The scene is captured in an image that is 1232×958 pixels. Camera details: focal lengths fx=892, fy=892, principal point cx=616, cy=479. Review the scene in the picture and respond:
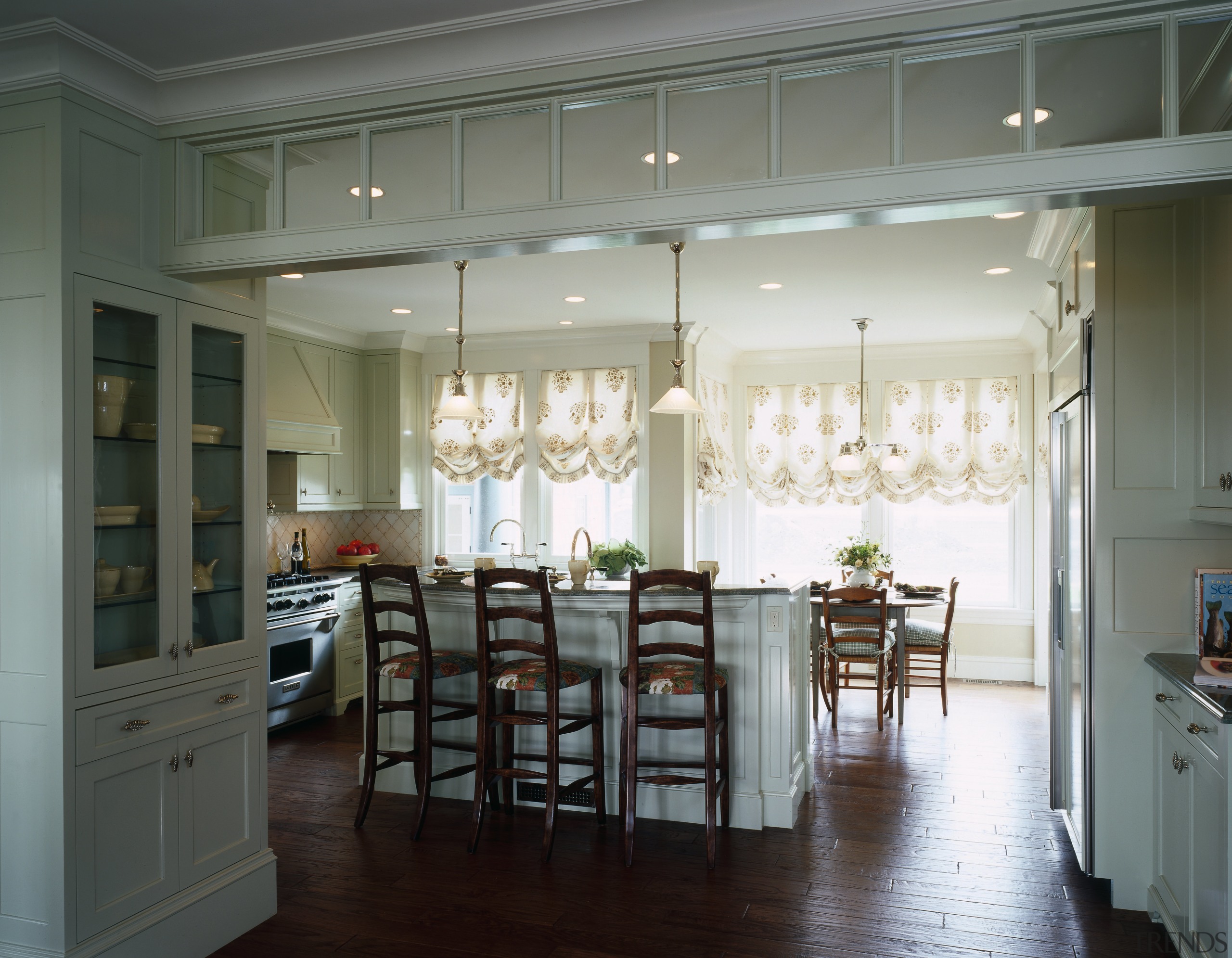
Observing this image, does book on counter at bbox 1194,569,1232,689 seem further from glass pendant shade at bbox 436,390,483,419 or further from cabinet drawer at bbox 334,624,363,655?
cabinet drawer at bbox 334,624,363,655

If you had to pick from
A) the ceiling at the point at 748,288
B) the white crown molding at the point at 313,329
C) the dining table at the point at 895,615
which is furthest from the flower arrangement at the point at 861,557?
the white crown molding at the point at 313,329

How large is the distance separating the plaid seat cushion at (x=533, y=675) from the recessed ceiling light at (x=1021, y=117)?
269 cm

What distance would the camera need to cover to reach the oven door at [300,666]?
5.68m

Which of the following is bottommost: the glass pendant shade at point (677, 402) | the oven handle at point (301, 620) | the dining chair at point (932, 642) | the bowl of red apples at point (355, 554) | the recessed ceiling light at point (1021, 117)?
the dining chair at point (932, 642)

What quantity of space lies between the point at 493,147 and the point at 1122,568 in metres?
2.65

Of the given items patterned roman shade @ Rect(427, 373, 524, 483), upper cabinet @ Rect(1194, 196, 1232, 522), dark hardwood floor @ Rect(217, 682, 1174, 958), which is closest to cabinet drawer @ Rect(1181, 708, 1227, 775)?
upper cabinet @ Rect(1194, 196, 1232, 522)

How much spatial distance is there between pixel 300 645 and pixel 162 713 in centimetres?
315

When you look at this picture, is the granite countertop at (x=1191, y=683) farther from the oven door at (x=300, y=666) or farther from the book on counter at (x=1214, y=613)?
the oven door at (x=300, y=666)

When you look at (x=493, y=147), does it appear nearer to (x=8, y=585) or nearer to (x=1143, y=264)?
(x=8, y=585)

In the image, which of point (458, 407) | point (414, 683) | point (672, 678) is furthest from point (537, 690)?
point (458, 407)

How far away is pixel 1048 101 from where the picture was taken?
2.13 metres

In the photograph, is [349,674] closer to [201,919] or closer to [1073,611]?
[201,919]

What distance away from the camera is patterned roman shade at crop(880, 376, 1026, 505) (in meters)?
→ 7.65

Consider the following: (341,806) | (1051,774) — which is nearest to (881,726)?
(1051,774)
